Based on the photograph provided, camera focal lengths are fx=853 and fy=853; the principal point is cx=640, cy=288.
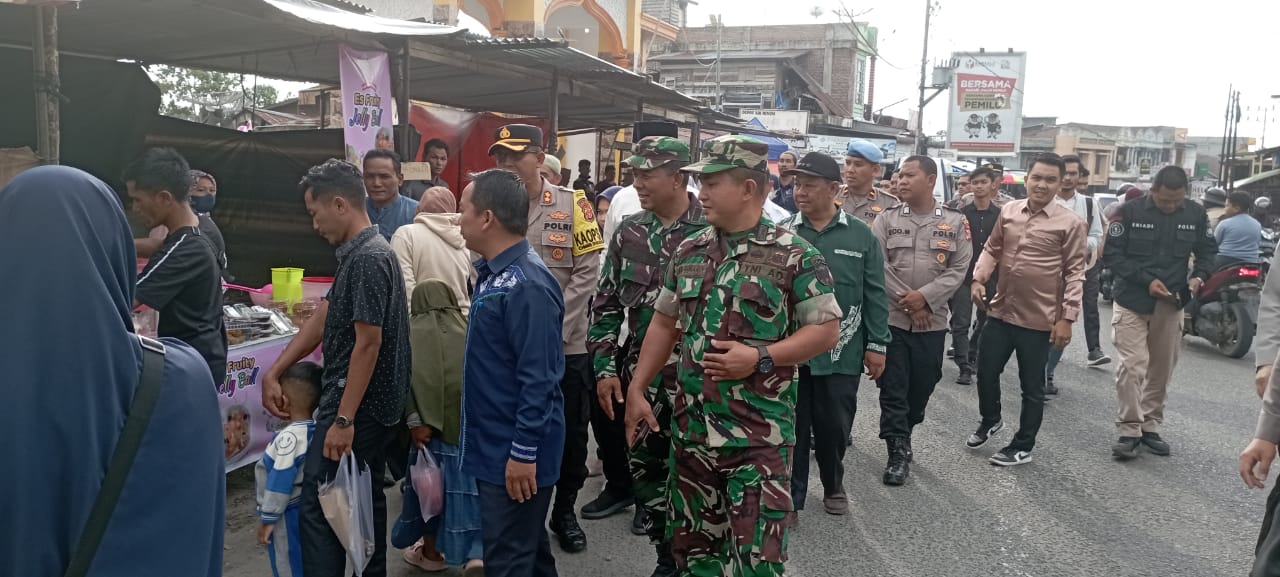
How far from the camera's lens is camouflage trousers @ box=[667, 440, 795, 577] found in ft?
9.26

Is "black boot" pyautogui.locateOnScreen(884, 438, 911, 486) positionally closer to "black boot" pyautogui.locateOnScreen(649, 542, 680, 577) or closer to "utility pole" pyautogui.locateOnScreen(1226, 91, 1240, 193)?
"black boot" pyautogui.locateOnScreen(649, 542, 680, 577)

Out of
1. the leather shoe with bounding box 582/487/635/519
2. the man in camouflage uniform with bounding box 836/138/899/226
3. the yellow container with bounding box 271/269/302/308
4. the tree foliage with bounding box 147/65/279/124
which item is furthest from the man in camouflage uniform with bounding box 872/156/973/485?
the tree foliage with bounding box 147/65/279/124

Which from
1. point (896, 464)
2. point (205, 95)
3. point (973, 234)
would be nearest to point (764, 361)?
point (896, 464)

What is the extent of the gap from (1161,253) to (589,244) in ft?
13.6

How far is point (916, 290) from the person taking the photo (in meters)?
5.14

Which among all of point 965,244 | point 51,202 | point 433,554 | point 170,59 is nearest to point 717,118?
point 170,59

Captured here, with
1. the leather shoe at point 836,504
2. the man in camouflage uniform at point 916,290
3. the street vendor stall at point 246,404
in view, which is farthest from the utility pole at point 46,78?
the man in camouflage uniform at point 916,290

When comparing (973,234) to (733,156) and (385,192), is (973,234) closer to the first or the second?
(385,192)

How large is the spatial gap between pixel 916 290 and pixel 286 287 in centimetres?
404

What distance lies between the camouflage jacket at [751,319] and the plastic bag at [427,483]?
1.22m

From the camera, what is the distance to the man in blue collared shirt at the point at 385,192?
5.17 meters

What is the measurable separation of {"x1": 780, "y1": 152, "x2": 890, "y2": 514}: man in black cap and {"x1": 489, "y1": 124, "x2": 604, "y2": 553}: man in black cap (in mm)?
1068

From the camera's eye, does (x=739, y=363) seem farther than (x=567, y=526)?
No

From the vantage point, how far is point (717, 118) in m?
14.2
